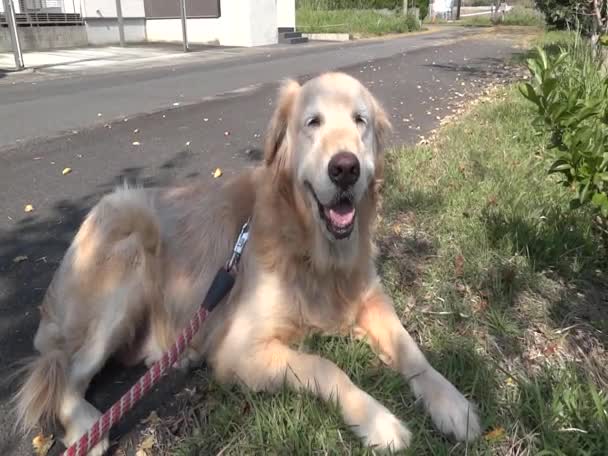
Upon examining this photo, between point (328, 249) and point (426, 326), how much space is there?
0.70 metres

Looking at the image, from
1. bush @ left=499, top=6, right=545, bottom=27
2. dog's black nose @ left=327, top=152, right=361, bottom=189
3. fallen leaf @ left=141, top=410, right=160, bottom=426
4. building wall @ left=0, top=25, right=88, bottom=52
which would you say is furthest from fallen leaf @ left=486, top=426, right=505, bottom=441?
bush @ left=499, top=6, right=545, bottom=27

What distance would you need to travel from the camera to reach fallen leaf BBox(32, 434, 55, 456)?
2041 mm

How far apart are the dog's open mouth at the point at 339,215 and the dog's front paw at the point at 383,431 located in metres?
0.74

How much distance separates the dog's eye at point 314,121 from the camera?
2.44 meters

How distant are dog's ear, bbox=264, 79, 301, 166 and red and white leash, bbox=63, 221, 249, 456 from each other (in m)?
0.37

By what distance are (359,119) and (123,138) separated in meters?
5.00

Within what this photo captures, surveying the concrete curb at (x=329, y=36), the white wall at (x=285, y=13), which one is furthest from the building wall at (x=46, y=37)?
the concrete curb at (x=329, y=36)

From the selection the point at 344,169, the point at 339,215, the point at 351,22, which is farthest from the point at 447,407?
the point at 351,22

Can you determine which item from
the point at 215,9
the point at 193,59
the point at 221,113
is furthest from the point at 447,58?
the point at 215,9

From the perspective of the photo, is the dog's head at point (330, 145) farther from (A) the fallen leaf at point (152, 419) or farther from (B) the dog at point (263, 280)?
(A) the fallen leaf at point (152, 419)

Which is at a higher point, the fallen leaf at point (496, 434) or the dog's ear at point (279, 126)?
the dog's ear at point (279, 126)

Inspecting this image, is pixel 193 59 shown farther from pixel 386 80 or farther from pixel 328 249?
pixel 328 249

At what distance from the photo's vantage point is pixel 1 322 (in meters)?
2.83

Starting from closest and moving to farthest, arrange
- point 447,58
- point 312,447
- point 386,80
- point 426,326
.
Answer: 1. point 312,447
2. point 426,326
3. point 386,80
4. point 447,58
